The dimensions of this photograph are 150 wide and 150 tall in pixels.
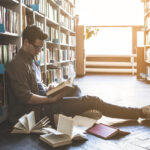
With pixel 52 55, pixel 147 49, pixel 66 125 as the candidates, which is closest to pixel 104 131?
pixel 66 125

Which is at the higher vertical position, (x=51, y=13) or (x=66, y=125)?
(x=51, y=13)

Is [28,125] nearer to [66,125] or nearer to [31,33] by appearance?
[66,125]

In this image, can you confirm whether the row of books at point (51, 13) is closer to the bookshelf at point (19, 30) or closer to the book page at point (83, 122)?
the bookshelf at point (19, 30)

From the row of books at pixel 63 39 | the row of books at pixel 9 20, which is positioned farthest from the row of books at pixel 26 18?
the row of books at pixel 63 39

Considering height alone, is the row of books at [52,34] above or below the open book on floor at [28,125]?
above

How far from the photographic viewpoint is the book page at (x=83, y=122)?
2.07m

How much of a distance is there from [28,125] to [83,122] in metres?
0.48

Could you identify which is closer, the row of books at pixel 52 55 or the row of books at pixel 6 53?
the row of books at pixel 6 53

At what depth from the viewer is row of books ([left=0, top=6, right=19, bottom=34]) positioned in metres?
2.20

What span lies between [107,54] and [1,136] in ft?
20.9

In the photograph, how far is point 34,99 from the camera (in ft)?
6.55

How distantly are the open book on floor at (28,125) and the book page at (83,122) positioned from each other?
281 mm

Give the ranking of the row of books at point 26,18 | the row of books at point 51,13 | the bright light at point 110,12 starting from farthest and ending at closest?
the bright light at point 110,12, the row of books at point 51,13, the row of books at point 26,18

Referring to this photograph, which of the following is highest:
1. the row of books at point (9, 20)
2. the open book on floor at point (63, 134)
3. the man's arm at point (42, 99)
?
the row of books at point (9, 20)
